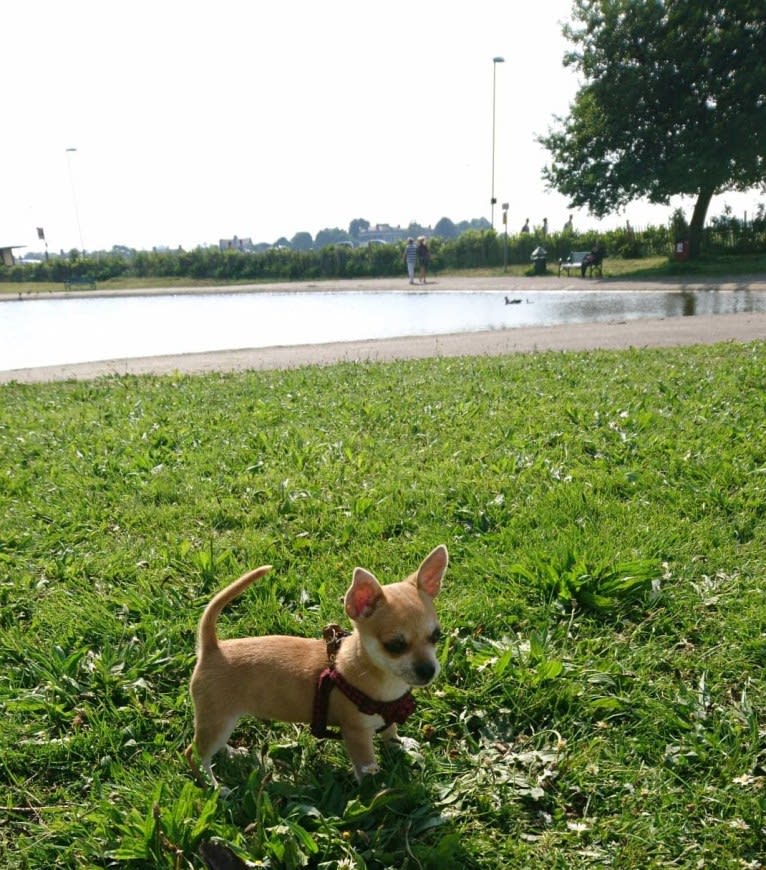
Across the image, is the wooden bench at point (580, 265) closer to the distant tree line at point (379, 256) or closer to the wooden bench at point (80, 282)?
the distant tree line at point (379, 256)

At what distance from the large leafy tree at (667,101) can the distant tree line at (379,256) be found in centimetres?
243

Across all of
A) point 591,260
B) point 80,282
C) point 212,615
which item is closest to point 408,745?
point 212,615

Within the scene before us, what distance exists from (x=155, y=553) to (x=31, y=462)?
228cm

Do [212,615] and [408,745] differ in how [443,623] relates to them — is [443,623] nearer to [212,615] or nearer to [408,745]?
[408,745]

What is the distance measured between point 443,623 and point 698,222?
32.4 metres

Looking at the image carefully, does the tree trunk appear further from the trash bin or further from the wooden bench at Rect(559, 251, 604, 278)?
the trash bin

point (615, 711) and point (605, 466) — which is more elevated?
point (605, 466)

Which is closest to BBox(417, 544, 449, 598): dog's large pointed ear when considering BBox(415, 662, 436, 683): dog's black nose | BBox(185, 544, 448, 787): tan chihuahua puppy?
BBox(185, 544, 448, 787): tan chihuahua puppy

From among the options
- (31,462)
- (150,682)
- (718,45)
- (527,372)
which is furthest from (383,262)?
(150,682)

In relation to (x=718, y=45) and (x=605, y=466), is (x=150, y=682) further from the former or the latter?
(x=718, y=45)

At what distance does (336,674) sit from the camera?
2.20 m

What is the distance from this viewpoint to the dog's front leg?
2.21m

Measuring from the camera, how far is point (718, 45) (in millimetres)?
26750

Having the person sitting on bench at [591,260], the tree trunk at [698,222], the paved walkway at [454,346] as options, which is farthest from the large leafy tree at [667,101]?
the paved walkway at [454,346]
